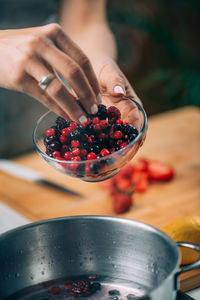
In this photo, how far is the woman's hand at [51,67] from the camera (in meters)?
0.75

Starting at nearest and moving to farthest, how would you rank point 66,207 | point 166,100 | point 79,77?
1. point 79,77
2. point 66,207
3. point 166,100

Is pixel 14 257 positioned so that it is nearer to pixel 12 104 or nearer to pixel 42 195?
pixel 42 195

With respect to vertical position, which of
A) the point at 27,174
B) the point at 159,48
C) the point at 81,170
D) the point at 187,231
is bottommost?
the point at 159,48

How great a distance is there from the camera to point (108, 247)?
→ 32.7 inches

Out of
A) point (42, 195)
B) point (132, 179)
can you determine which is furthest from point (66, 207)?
point (132, 179)

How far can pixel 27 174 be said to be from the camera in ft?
4.79

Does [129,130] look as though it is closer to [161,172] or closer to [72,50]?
[72,50]

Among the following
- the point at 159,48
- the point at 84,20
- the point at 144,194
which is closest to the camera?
the point at 144,194

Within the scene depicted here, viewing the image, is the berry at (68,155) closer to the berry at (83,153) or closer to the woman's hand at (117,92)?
the berry at (83,153)

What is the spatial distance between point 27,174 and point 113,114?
688 mm

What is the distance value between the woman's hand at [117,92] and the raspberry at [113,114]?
4 cm

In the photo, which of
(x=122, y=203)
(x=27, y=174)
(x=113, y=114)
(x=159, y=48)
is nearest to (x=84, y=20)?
(x=27, y=174)

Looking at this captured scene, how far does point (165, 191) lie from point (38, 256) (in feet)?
2.07

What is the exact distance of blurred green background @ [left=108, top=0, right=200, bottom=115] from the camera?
10.4ft
